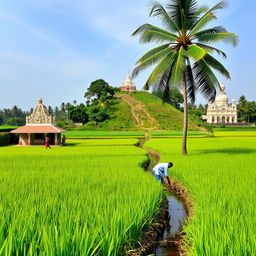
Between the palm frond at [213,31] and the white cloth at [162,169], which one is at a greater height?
the palm frond at [213,31]

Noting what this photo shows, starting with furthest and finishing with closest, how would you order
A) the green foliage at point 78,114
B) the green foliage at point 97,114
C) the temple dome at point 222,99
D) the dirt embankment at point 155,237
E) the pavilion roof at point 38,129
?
the temple dome at point 222,99 < the green foliage at point 78,114 < the green foliage at point 97,114 < the pavilion roof at point 38,129 < the dirt embankment at point 155,237

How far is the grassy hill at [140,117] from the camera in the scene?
72.6 meters

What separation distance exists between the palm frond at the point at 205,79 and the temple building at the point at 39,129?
1778 cm

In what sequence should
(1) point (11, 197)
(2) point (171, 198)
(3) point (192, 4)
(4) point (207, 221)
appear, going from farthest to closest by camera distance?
1. (3) point (192, 4)
2. (2) point (171, 198)
3. (1) point (11, 197)
4. (4) point (207, 221)

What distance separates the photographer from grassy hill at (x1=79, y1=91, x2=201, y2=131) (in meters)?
72.6

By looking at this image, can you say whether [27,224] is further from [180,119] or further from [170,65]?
[180,119]

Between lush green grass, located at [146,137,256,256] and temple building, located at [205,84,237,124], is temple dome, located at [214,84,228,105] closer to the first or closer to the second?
temple building, located at [205,84,237,124]

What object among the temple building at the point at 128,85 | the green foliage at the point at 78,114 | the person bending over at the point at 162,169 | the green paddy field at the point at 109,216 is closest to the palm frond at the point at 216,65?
the green paddy field at the point at 109,216

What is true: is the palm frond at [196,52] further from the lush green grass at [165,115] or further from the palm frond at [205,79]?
the lush green grass at [165,115]

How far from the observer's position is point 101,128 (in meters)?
71.2

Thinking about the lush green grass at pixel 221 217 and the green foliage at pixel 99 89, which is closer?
the lush green grass at pixel 221 217

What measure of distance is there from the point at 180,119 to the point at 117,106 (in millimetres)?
21217

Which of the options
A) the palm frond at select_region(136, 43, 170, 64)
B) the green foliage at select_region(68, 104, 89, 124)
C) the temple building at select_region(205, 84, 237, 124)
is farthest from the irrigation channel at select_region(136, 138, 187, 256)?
the temple building at select_region(205, 84, 237, 124)

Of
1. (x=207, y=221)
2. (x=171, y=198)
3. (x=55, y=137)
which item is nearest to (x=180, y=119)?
(x=55, y=137)
